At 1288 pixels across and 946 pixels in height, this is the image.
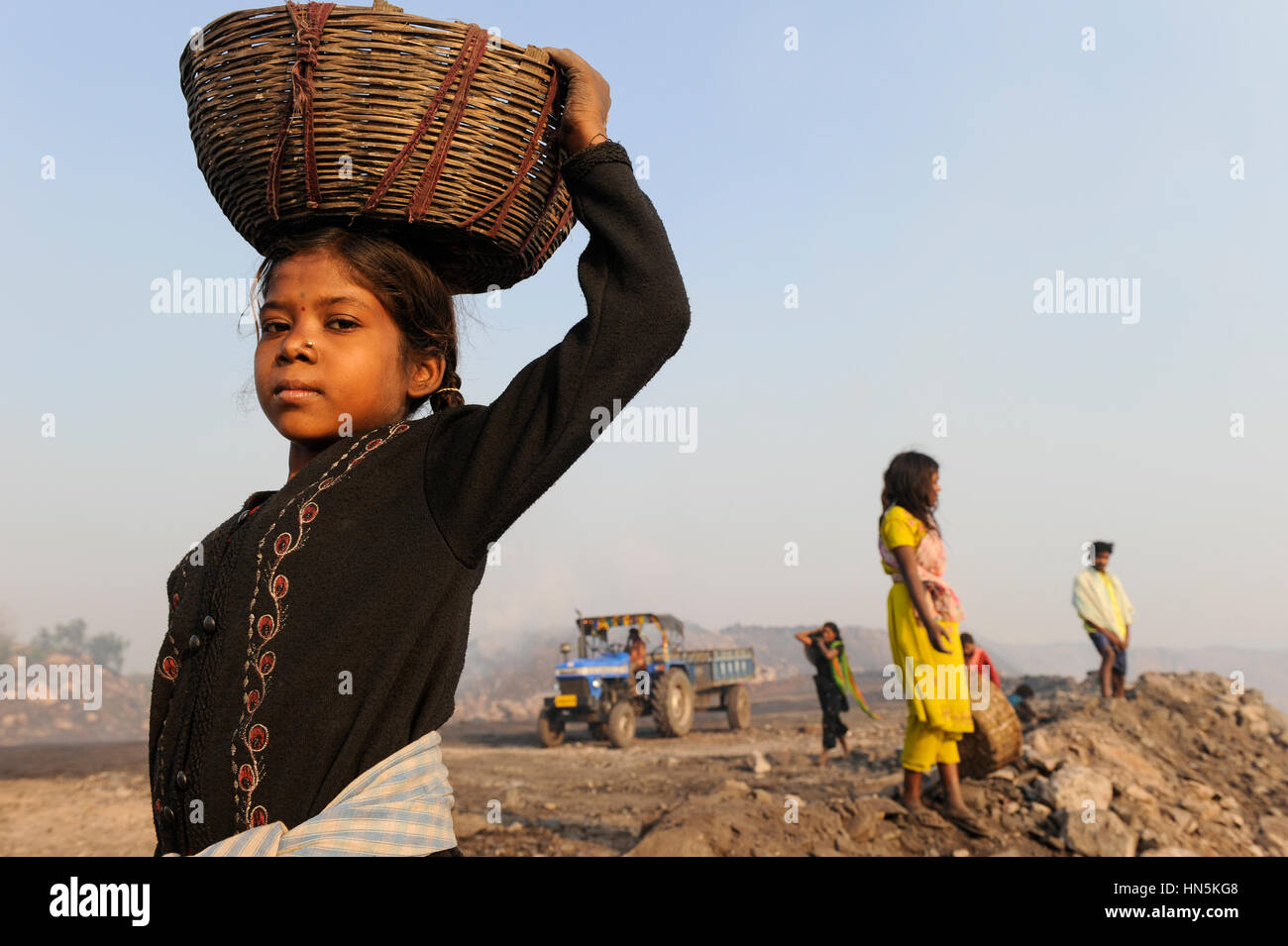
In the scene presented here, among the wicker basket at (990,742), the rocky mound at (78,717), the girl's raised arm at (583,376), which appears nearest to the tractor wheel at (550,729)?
the wicker basket at (990,742)

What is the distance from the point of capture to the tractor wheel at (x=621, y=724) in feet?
41.3

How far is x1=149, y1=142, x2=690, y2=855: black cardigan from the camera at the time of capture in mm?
1228

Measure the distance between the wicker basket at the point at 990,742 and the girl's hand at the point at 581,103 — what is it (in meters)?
5.59

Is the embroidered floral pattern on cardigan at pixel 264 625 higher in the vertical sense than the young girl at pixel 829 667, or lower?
higher

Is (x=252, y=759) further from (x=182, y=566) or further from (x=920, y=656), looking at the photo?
(x=920, y=656)

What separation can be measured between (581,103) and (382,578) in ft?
2.44

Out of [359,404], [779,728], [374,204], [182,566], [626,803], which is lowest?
[779,728]

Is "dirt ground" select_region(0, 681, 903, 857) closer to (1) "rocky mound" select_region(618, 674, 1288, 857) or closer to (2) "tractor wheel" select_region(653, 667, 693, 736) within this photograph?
(2) "tractor wheel" select_region(653, 667, 693, 736)

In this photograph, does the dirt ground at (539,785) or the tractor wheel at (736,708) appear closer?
the dirt ground at (539,785)

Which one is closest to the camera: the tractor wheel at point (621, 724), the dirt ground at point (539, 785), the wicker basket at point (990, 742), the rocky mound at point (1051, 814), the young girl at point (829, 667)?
the rocky mound at point (1051, 814)

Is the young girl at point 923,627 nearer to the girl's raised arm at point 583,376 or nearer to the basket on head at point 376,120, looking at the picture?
the basket on head at point 376,120
